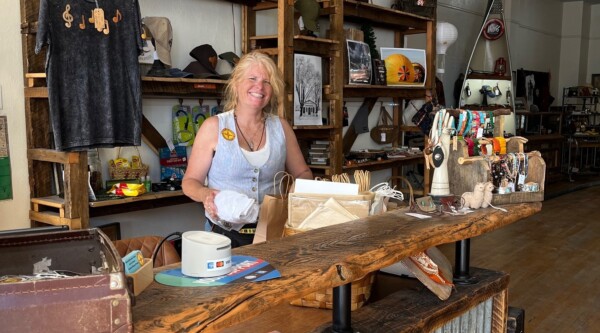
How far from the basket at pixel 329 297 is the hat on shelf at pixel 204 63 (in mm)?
2402

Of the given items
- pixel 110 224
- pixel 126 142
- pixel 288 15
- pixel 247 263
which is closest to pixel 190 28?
pixel 288 15

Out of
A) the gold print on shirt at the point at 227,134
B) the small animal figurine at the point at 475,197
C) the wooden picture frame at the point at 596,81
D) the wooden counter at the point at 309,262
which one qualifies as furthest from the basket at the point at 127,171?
the wooden picture frame at the point at 596,81

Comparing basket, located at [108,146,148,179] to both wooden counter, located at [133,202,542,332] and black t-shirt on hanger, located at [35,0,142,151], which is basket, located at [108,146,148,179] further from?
Answer: wooden counter, located at [133,202,542,332]

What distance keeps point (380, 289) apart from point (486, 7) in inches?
336

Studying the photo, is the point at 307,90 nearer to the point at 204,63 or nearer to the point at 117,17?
the point at 204,63

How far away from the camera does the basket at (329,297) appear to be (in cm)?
198

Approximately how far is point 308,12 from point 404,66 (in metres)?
1.61

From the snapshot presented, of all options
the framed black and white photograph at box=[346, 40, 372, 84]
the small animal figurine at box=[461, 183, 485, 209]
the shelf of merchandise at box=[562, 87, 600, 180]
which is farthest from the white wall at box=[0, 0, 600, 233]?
the shelf of merchandise at box=[562, 87, 600, 180]

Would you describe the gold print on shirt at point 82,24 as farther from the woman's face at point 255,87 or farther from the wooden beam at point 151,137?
the woman's face at point 255,87

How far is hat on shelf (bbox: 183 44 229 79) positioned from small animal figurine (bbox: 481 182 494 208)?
242cm

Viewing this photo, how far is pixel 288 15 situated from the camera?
14.7 ft

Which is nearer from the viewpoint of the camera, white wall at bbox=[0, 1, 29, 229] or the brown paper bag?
the brown paper bag

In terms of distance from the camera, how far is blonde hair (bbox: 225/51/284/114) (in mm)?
2607

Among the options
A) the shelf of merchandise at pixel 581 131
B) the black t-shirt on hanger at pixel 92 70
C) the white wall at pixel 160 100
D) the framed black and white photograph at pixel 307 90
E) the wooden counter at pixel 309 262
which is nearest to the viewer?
the wooden counter at pixel 309 262
